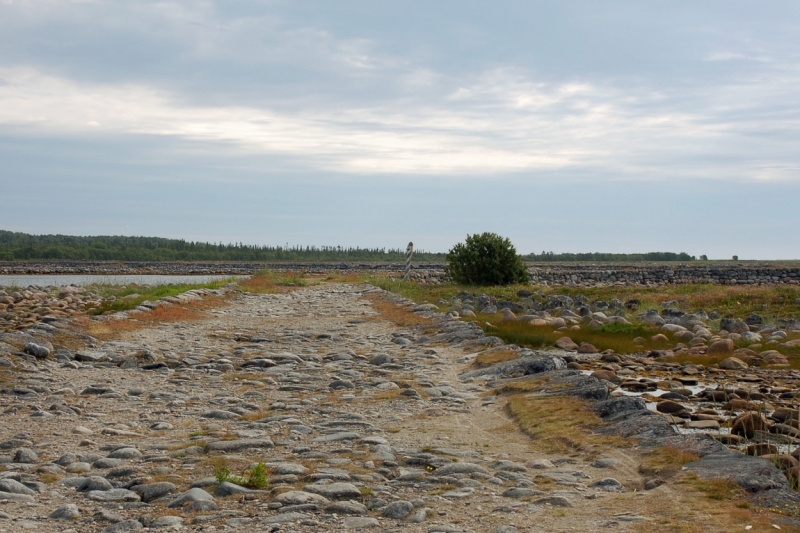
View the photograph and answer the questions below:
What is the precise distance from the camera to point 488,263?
2923 cm

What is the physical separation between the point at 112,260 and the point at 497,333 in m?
78.0

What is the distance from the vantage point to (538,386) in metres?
7.51

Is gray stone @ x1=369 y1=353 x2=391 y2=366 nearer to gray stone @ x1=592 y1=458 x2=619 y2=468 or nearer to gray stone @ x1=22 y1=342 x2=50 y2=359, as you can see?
gray stone @ x1=22 y1=342 x2=50 y2=359

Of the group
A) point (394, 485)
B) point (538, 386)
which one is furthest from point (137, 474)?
point (538, 386)

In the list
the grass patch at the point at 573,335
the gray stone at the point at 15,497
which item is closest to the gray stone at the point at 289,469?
the gray stone at the point at 15,497

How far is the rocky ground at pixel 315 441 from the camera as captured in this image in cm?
390

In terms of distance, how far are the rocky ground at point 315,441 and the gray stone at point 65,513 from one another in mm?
18

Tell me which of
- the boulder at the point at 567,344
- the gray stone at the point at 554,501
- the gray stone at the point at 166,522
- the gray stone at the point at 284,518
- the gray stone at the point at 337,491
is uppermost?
the boulder at the point at 567,344

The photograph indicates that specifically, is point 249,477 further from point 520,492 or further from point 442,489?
point 520,492

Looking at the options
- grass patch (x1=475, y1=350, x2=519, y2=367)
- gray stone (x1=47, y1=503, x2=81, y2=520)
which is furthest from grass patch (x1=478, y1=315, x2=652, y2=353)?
gray stone (x1=47, y1=503, x2=81, y2=520)

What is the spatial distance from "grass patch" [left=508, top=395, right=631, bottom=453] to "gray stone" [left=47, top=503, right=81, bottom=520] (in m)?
3.10

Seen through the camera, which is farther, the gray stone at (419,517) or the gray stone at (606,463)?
the gray stone at (606,463)

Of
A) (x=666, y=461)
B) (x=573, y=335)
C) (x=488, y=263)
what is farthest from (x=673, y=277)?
(x=666, y=461)

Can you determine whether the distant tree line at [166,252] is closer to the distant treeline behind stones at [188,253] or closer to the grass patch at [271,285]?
the distant treeline behind stones at [188,253]
